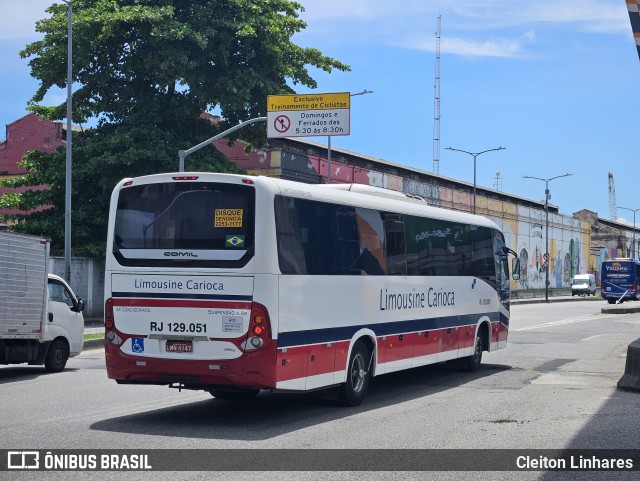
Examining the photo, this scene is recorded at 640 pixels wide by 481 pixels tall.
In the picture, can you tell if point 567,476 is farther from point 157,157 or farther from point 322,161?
point 322,161

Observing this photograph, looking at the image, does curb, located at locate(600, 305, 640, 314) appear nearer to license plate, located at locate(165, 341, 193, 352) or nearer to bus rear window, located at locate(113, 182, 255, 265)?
bus rear window, located at locate(113, 182, 255, 265)

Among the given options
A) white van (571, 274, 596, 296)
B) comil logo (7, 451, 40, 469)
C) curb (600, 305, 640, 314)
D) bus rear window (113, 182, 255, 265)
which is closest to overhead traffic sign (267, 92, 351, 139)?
curb (600, 305, 640, 314)

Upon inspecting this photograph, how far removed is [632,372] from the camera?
1545cm

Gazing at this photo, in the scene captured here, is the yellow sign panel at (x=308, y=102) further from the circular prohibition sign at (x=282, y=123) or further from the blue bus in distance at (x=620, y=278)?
the blue bus in distance at (x=620, y=278)

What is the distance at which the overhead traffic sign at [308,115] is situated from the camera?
3603cm

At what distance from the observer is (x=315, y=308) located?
12328 mm

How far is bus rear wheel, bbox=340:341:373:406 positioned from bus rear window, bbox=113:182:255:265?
2.79 metres

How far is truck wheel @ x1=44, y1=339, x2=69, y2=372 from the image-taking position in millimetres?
18047

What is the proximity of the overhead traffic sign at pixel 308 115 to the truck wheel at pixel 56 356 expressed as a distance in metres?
18.9

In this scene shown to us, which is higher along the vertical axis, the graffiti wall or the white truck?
the graffiti wall

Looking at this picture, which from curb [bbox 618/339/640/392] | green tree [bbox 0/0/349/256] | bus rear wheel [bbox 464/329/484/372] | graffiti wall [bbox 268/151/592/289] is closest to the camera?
curb [bbox 618/339/640/392]

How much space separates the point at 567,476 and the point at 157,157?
109 ft

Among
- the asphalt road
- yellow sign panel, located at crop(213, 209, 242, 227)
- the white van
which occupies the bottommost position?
the asphalt road

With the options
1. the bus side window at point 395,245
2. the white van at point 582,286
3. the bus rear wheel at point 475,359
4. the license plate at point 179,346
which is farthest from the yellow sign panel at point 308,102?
the white van at point 582,286
